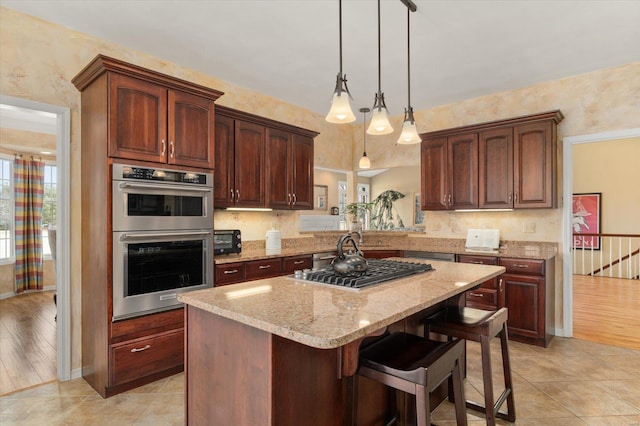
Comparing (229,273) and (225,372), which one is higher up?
(229,273)

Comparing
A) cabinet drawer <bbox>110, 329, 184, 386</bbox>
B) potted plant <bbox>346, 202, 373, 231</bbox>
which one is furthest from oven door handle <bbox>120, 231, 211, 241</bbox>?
potted plant <bbox>346, 202, 373, 231</bbox>

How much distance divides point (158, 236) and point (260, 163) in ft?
5.04

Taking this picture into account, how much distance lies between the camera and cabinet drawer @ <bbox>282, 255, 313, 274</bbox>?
152 inches

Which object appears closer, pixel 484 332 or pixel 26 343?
pixel 484 332

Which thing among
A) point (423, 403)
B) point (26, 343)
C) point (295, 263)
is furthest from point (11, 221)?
point (423, 403)

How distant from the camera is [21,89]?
8.79ft

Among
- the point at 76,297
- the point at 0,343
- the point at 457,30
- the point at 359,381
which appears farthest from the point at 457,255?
the point at 0,343

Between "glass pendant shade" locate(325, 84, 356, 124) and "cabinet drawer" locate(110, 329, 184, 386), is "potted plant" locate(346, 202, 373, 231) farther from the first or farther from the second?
"glass pendant shade" locate(325, 84, 356, 124)

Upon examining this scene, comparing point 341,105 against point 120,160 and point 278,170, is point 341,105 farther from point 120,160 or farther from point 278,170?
point 278,170

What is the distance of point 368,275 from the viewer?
80.4 inches

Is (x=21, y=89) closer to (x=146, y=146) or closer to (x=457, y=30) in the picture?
(x=146, y=146)

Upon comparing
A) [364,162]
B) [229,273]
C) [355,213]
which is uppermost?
[364,162]

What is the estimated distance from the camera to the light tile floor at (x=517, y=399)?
7.52ft

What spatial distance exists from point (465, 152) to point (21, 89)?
425 centimetres
